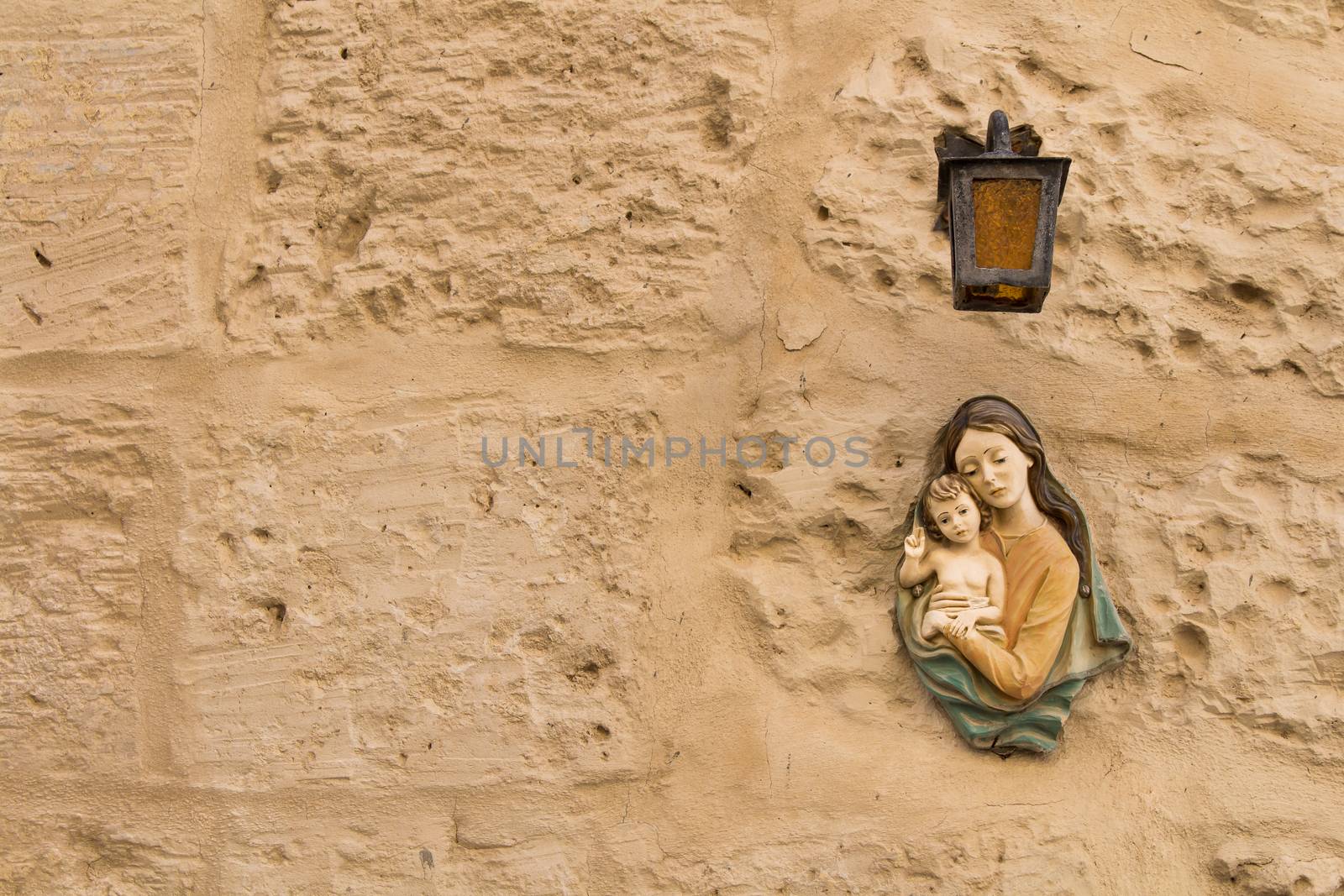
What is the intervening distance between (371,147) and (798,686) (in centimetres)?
116

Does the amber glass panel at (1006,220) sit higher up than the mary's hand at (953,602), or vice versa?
the amber glass panel at (1006,220)

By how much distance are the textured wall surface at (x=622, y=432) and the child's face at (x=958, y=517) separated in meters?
0.12

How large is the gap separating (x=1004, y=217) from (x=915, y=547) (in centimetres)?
51

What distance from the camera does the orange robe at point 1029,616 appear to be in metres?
1.88

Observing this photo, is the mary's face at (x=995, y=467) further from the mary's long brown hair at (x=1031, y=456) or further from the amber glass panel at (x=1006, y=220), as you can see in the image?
the amber glass panel at (x=1006, y=220)

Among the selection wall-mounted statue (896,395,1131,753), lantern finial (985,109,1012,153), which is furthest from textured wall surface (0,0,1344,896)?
lantern finial (985,109,1012,153)

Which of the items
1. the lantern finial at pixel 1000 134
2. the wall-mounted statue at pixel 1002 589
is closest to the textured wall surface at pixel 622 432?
the wall-mounted statue at pixel 1002 589

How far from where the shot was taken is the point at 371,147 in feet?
7.22

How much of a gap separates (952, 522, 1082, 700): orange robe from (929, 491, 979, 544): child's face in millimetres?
49

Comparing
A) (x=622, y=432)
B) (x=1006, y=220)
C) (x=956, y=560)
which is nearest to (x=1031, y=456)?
(x=956, y=560)

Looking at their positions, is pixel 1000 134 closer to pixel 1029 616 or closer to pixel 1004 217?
pixel 1004 217

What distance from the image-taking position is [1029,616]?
6.26ft

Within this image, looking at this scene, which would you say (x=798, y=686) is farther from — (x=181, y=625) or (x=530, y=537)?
(x=181, y=625)

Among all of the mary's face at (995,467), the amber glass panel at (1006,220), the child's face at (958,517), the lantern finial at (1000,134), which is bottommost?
the child's face at (958,517)
